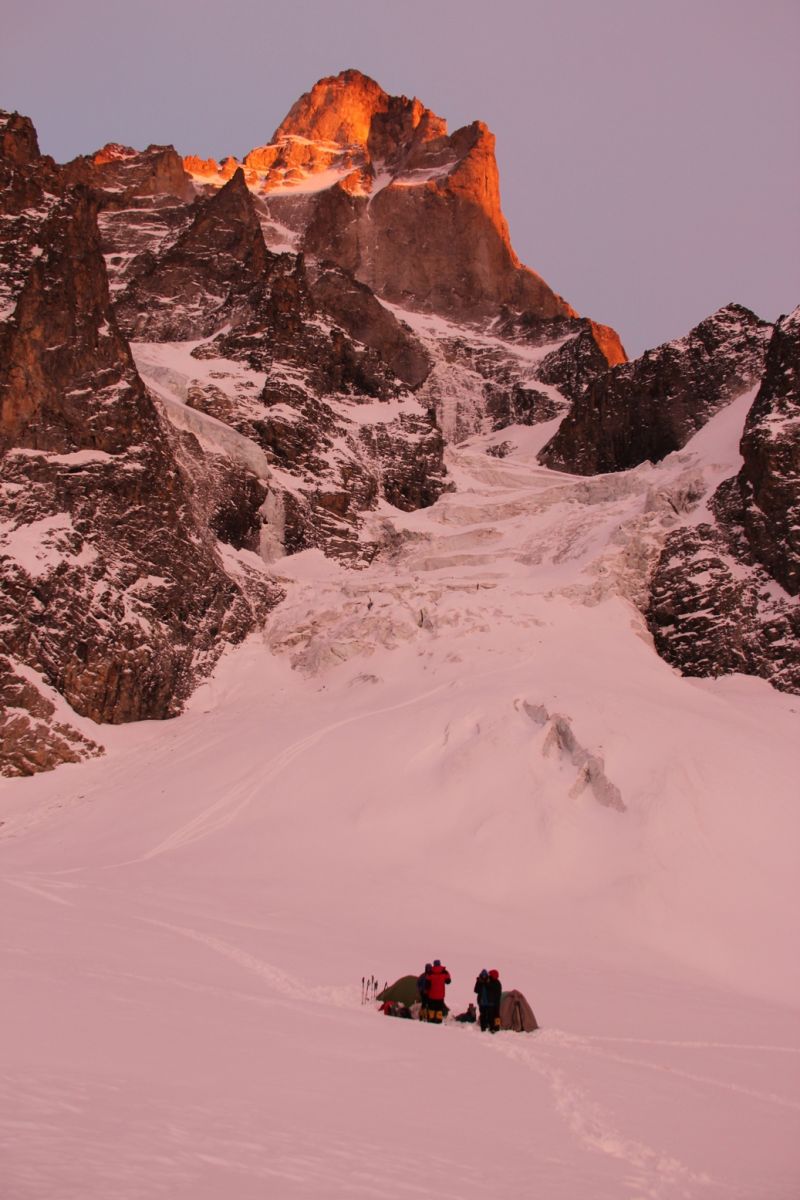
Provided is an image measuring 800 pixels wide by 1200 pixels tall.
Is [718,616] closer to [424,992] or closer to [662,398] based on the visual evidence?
[424,992]

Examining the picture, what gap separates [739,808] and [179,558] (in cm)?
2837

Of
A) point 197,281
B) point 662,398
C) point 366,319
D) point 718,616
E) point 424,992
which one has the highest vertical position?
point 366,319

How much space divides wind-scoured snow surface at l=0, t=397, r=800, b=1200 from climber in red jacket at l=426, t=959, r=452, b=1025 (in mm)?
284

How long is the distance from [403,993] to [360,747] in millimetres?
18800

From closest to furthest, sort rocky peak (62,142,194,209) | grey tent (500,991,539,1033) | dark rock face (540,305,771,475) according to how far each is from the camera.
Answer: grey tent (500,991,539,1033), dark rock face (540,305,771,475), rocky peak (62,142,194,209)

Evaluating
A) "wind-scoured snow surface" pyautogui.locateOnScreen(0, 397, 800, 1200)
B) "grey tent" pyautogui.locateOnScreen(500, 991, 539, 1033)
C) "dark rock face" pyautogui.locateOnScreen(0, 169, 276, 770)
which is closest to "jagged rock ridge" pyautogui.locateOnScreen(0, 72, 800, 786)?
"dark rock face" pyautogui.locateOnScreen(0, 169, 276, 770)

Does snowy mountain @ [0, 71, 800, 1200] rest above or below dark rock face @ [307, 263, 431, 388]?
below

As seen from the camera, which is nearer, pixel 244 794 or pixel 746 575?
pixel 244 794

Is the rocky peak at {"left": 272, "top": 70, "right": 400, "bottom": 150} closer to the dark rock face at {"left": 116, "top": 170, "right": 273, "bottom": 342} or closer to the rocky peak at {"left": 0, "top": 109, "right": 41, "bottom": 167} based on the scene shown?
the dark rock face at {"left": 116, "top": 170, "right": 273, "bottom": 342}

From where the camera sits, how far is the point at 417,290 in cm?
11550

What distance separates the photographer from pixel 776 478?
50.3 m

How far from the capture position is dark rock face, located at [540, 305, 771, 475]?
257 ft

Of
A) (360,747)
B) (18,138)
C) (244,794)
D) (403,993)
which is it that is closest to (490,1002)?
(403,993)

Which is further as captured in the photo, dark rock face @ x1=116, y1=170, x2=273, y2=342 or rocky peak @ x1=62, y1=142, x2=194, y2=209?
rocky peak @ x1=62, y1=142, x2=194, y2=209
